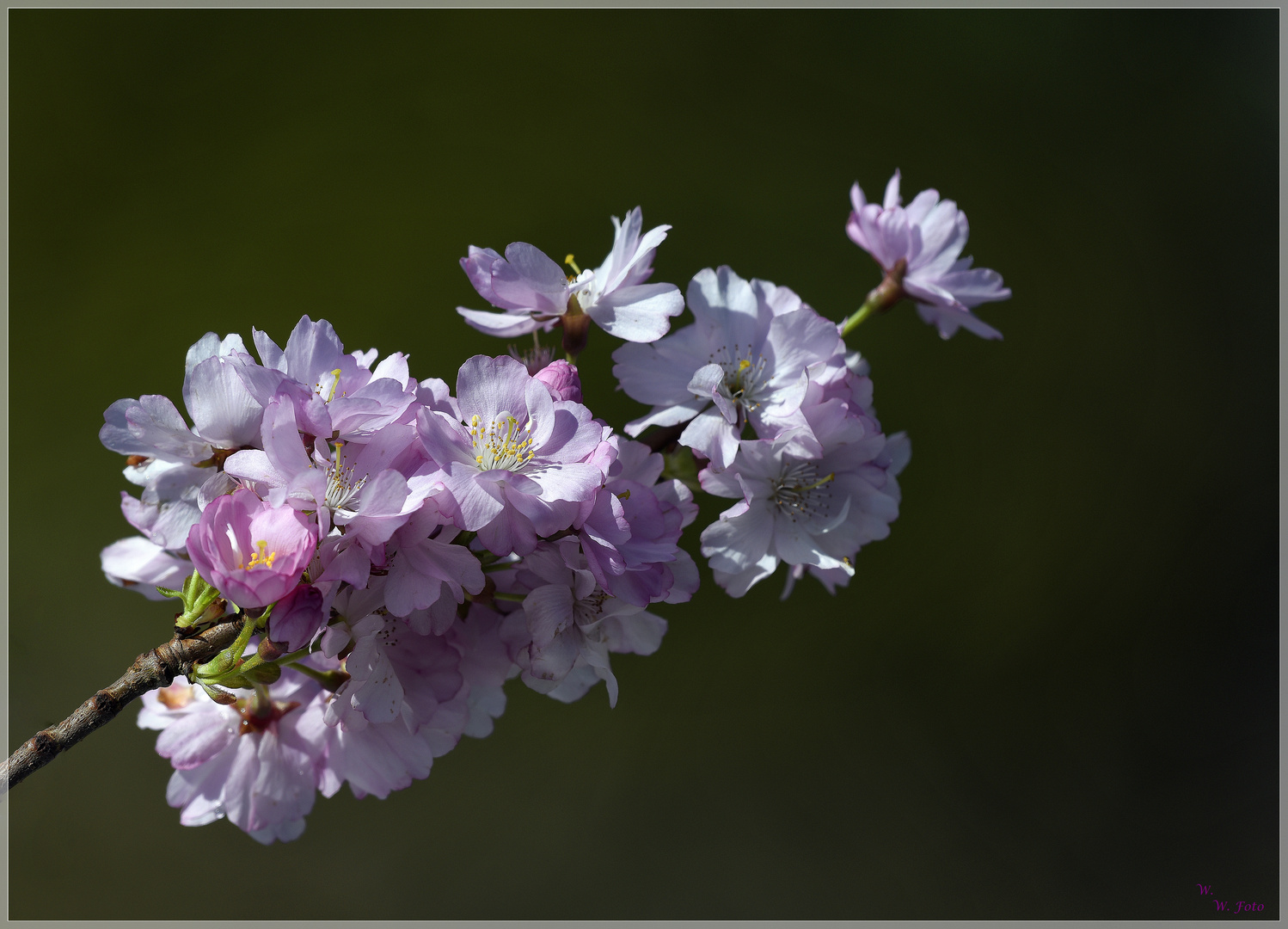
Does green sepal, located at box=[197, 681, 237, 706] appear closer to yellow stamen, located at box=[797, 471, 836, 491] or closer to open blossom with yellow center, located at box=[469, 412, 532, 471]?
open blossom with yellow center, located at box=[469, 412, 532, 471]

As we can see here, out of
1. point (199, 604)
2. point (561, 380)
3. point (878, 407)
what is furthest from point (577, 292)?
point (878, 407)

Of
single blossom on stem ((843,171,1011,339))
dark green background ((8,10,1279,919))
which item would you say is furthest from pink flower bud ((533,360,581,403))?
dark green background ((8,10,1279,919))

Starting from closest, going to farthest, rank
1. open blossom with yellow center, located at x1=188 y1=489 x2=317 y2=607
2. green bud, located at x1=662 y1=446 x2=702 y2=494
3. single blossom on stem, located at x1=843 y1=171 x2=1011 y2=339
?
open blossom with yellow center, located at x1=188 y1=489 x2=317 y2=607, green bud, located at x1=662 y1=446 x2=702 y2=494, single blossom on stem, located at x1=843 y1=171 x2=1011 y2=339

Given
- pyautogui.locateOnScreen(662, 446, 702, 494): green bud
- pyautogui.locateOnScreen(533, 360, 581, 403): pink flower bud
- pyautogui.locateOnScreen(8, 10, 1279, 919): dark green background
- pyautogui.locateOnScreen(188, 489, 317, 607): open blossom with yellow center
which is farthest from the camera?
pyautogui.locateOnScreen(8, 10, 1279, 919): dark green background

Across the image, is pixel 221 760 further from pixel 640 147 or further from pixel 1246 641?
pixel 1246 641

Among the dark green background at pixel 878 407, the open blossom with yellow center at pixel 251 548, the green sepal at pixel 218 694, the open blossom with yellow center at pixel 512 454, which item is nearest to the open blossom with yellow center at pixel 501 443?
the open blossom with yellow center at pixel 512 454

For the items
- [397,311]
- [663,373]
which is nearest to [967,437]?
[397,311]
